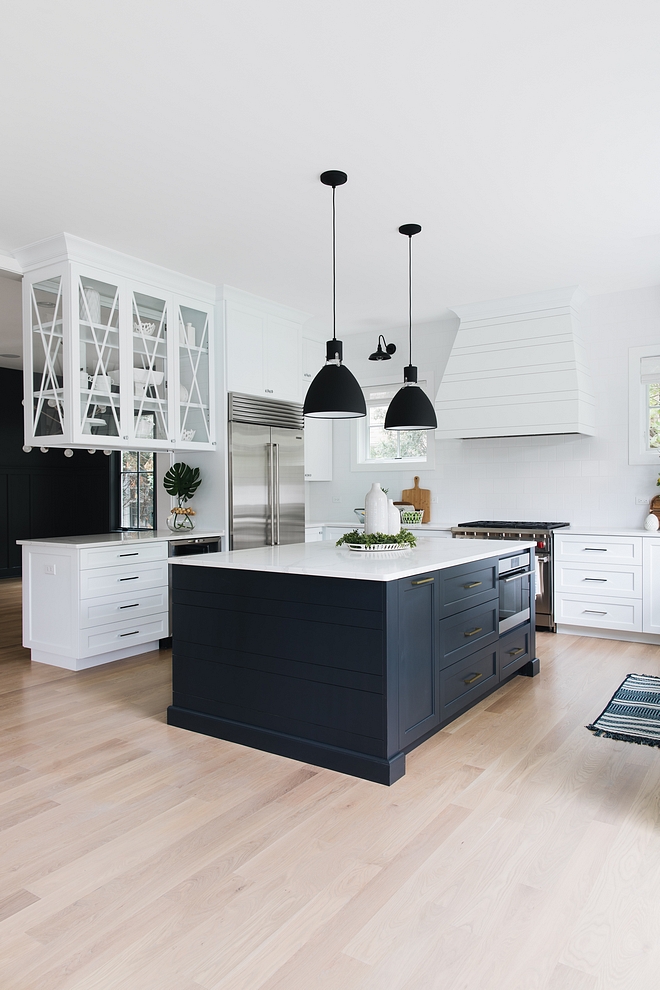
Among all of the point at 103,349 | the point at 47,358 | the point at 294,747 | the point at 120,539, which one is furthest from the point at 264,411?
the point at 294,747

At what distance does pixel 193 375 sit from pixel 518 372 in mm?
2653

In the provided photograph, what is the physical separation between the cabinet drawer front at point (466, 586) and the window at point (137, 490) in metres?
5.04

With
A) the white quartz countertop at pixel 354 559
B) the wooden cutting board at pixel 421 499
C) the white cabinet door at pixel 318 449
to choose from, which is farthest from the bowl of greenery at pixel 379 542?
the white cabinet door at pixel 318 449

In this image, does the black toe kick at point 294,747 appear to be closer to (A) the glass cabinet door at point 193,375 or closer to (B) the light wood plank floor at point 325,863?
(B) the light wood plank floor at point 325,863

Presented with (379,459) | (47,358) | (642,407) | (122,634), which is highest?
(47,358)

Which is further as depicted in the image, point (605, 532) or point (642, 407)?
point (642, 407)

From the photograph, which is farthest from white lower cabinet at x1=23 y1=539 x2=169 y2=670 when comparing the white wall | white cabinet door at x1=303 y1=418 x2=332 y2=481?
the white wall

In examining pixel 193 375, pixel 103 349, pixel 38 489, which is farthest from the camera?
pixel 38 489

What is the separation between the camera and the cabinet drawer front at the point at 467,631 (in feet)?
10.3

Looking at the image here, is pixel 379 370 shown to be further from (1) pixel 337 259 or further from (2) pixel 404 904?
(2) pixel 404 904

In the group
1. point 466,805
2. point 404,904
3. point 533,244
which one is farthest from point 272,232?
point 404,904

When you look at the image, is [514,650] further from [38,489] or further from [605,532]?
[38,489]

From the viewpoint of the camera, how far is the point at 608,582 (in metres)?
5.14

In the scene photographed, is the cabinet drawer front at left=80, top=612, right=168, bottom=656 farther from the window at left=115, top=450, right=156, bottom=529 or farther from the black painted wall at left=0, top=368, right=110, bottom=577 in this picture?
the black painted wall at left=0, top=368, right=110, bottom=577
